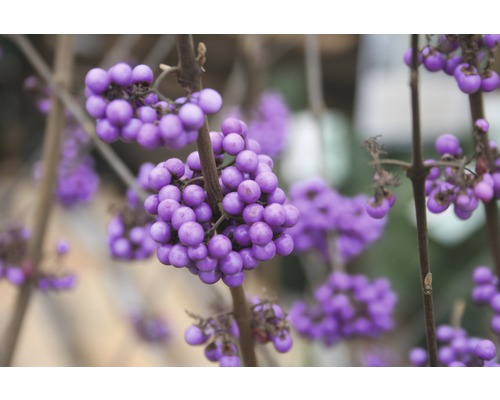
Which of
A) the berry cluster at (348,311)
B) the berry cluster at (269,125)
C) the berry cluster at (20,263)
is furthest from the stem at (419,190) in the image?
the berry cluster at (269,125)

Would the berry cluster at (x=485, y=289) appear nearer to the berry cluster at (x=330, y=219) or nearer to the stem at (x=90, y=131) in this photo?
the berry cluster at (x=330, y=219)

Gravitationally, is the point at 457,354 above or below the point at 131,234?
below

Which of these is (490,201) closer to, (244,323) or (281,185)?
(244,323)

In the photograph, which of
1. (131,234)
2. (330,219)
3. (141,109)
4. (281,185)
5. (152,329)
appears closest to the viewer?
(141,109)

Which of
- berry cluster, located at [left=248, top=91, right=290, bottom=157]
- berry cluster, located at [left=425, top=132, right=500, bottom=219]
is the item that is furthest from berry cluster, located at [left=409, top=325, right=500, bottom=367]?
berry cluster, located at [left=248, top=91, right=290, bottom=157]

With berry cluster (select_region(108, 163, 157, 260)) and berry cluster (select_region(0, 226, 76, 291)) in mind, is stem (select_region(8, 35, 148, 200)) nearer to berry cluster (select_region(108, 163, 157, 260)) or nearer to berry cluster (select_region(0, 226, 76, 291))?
berry cluster (select_region(108, 163, 157, 260))

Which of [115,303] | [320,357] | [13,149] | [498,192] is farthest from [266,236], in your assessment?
[13,149]

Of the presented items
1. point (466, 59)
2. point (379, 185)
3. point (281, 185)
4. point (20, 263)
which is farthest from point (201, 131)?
point (281, 185)
